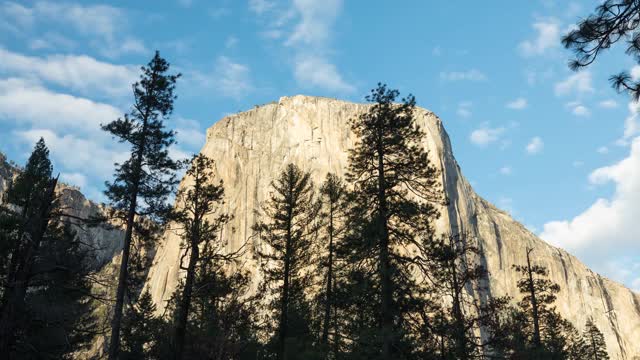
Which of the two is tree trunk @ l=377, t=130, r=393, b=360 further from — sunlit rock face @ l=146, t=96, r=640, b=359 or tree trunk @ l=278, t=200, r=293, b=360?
sunlit rock face @ l=146, t=96, r=640, b=359

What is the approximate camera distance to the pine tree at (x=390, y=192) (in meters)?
16.8

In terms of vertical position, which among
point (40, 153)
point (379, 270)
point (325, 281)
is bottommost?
point (379, 270)

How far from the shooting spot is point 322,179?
8806 cm

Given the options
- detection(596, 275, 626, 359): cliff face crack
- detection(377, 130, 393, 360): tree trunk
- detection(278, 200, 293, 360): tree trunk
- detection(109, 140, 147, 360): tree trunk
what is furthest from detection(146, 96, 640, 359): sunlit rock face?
detection(377, 130, 393, 360): tree trunk

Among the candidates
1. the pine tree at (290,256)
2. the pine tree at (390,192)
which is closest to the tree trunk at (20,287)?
the pine tree at (390,192)

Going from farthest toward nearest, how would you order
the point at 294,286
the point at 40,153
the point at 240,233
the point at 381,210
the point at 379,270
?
the point at 240,233 → the point at 40,153 → the point at 294,286 → the point at 381,210 → the point at 379,270

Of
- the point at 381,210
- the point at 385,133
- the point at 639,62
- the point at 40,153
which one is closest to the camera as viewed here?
the point at 639,62

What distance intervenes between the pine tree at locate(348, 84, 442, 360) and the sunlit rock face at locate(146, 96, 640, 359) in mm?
68423

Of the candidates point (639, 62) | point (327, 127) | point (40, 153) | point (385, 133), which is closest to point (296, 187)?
point (385, 133)

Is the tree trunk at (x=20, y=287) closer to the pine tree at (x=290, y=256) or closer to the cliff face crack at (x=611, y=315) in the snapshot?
the pine tree at (x=290, y=256)

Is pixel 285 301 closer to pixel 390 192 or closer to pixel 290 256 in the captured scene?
pixel 290 256

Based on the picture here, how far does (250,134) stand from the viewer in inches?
3873

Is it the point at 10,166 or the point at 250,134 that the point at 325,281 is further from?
the point at 10,166

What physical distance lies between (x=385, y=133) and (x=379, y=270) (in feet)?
17.6
